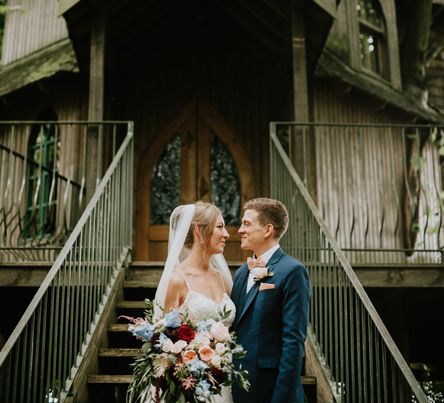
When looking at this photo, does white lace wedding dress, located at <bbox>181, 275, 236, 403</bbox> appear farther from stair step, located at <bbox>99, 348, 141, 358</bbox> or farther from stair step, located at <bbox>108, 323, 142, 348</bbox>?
stair step, located at <bbox>108, 323, 142, 348</bbox>

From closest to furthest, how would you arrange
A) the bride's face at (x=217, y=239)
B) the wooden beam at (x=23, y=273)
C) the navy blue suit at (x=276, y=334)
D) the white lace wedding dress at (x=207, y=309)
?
the navy blue suit at (x=276, y=334), the white lace wedding dress at (x=207, y=309), the bride's face at (x=217, y=239), the wooden beam at (x=23, y=273)

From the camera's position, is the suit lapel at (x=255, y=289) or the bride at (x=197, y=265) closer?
the suit lapel at (x=255, y=289)

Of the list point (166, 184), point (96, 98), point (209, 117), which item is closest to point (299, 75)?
point (96, 98)

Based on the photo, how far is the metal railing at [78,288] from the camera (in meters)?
3.71

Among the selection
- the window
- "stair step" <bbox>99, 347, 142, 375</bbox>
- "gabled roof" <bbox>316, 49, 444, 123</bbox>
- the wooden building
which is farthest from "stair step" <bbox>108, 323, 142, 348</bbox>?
the window

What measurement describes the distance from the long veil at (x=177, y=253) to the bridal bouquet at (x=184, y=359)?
1.08 feet

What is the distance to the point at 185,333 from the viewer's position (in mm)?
3129

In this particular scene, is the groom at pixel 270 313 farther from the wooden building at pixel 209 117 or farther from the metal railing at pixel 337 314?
the wooden building at pixel 209 117

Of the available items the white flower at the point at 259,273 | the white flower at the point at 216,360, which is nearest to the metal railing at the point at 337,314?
the white flower at the point at 259,273

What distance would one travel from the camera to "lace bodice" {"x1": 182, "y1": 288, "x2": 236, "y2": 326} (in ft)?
11.5

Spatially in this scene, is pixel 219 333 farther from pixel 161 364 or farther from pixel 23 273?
pixel 23 273

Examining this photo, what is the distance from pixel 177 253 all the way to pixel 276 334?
87 cm

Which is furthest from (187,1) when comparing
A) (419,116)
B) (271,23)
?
(419,116)

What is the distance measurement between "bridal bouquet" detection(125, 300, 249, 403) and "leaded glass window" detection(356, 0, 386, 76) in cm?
808
